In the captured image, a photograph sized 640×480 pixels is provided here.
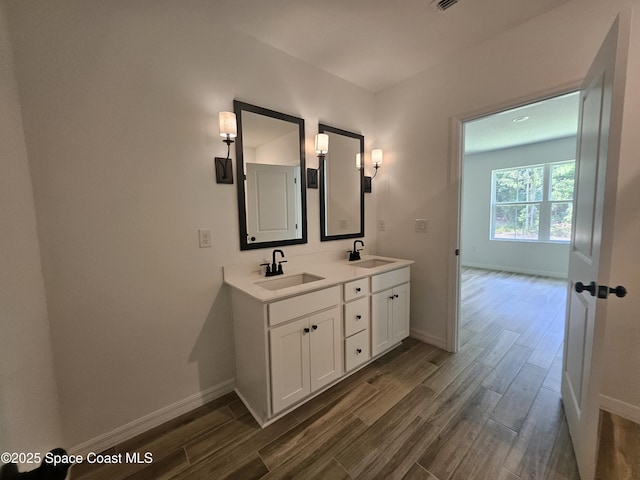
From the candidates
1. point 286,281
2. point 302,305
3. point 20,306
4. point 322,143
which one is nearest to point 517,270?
point 322,143

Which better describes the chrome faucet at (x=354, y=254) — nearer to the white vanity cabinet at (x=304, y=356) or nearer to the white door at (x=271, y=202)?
the white door at (x=271, y=202)

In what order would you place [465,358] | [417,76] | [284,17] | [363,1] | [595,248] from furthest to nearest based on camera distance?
[417,76], [465,358], [284,17], [363,1], [595,248]

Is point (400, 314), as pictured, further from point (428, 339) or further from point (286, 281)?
point (286, 281)

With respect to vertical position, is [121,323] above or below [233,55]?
below

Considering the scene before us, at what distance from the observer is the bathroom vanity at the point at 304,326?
1.56 meters

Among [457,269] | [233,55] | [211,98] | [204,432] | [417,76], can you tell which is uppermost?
[417,76]

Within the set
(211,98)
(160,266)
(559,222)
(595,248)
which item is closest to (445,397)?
(595,248)

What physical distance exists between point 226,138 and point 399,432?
2188mm

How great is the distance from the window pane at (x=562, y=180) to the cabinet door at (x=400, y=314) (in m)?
4.67

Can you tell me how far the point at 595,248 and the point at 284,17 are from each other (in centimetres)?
222

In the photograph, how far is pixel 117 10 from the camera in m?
1.43

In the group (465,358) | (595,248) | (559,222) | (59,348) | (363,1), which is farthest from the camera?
(559,222)

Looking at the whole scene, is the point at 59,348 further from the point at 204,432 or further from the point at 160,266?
the point at 204,432

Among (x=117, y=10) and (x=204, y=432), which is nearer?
(x=117, y=10)
